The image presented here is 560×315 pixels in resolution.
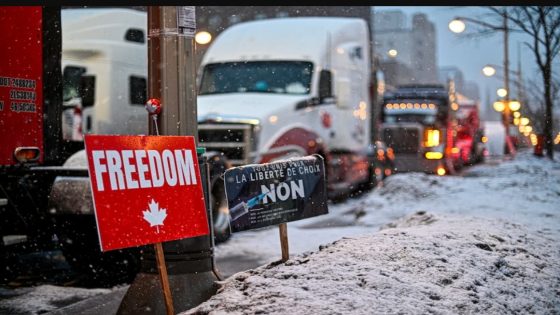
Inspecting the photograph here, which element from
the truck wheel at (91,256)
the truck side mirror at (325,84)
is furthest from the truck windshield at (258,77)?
the truck wheel at (91,256)

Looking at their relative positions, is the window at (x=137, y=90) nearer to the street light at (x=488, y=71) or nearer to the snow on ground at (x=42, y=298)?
the snow on ground at (x=42, y=298)

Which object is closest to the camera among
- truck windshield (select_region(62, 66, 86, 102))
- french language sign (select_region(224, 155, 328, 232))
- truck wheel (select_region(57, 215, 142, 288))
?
french language sign (select_region(224, 155, 328, 232))

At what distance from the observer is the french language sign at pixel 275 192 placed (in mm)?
5723

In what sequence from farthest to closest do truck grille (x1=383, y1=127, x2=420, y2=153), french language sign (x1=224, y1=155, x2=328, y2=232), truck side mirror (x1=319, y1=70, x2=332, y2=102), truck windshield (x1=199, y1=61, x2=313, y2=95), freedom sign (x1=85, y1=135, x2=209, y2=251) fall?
truck grille (x1=383, y1=127, x2=420, y2=153) → truck side mirror (x1=319, y1=70, x2=332, y2=102) → truck windshield (x1=199, y1=61, x2=313, y2=95) → french language sign (x1=224, y1=155, x2=328, y2=232) → freedom sign (x1=85, y1=135, x2=209, y2=251)

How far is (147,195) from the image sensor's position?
523 cm

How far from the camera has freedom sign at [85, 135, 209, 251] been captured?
4965mm

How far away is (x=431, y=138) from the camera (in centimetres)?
2530

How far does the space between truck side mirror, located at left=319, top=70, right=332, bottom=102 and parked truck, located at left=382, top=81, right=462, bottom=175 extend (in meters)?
8.79

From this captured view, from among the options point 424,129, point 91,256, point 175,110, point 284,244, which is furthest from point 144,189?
point 424,129

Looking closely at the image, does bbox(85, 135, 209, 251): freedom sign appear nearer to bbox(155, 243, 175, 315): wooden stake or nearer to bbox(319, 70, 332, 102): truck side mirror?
bbox(155, 243, 175, 315): wooden stake

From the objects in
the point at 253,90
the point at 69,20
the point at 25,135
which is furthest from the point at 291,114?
the point at 25,135

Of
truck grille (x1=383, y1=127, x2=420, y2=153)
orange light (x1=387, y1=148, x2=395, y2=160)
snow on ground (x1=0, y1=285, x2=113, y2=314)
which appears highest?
truck grille (x1=383, y1=127, x2=420, y2=153)

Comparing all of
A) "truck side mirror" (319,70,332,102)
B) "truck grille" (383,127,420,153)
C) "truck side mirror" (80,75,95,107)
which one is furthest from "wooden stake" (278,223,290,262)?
"truck grille" (383,127,420,153)

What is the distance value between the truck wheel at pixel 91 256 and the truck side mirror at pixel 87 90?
4.72 meters
